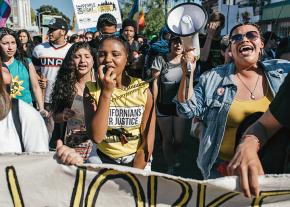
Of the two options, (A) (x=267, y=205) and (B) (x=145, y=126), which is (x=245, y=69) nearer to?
(B) (x=145, y=126)

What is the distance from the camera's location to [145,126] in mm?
2797

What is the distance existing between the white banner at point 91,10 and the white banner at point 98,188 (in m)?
8.39

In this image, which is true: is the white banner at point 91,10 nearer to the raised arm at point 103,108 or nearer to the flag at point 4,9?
the flag at point 4,9

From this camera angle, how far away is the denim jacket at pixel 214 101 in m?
2.64

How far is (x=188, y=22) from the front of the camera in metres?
2.81

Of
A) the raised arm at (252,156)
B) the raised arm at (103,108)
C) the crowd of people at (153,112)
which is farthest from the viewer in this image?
the raised arm at (103,108)

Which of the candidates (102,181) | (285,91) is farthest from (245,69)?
(102,181)

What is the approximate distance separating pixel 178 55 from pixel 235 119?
6.97 feet

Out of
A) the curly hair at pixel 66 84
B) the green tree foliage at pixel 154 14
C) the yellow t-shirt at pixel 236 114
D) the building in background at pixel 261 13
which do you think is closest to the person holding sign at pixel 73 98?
the curly hair at pixel 66 84

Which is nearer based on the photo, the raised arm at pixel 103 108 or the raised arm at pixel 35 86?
the raised arm at pixel 103 108

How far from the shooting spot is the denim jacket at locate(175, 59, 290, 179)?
8.65 ft

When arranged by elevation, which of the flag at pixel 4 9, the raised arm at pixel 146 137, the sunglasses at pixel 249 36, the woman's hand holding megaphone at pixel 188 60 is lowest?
the raised arm at pixel 146 137

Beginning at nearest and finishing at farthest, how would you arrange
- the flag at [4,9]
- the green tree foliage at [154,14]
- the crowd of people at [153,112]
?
the crowd of people at [153,112]
the flag at [4,9]
the green tree foliage at [154,14]

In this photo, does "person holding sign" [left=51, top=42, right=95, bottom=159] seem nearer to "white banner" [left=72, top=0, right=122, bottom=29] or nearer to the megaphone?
the megaphone
